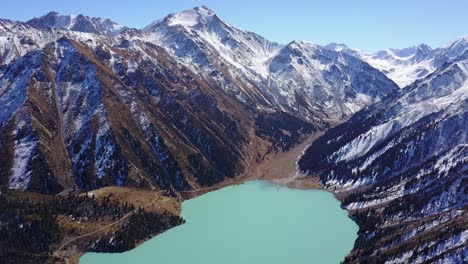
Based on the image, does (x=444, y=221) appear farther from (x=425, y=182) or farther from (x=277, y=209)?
(x=277, y=209)

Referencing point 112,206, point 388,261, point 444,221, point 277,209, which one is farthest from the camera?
point 277,209

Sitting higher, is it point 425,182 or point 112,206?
point 425,182

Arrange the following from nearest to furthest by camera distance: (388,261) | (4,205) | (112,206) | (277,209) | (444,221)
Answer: (388,261) → (444,221) → (4,205) → (112,206) → (277,209)

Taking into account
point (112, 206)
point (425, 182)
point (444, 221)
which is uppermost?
point (425, 182)

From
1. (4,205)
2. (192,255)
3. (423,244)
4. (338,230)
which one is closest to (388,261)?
(423,244)

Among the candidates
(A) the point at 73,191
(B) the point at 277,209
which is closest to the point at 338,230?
(B) the point at 277,209

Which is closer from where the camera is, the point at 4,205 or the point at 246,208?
the point at 4,205
